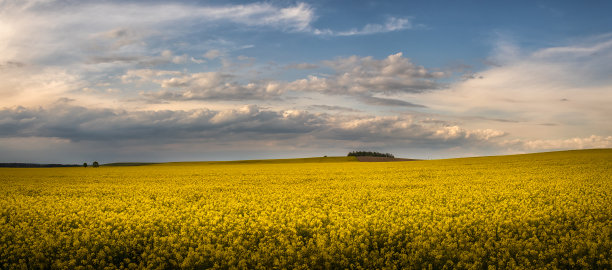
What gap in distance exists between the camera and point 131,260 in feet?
34.8

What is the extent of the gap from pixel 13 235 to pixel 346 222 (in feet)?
33.1

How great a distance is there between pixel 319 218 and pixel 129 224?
607 cm

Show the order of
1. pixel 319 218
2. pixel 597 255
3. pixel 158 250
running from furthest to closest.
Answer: pixel 319 218 < pixel 158 250 < pixel 597 255

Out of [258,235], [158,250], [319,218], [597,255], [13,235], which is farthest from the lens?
[319,218]

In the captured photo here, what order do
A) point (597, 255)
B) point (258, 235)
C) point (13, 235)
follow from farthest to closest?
point (13, 235) < point (258, 235) < point (597, 255)

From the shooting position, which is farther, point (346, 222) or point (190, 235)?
point (346, 222)

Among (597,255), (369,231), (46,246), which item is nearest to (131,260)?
(46,246)

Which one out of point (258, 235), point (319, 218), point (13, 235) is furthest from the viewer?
point (319, 218)

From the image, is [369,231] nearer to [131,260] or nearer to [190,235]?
[190,235]

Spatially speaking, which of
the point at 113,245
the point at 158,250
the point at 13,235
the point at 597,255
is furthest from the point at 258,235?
the point at 597,255

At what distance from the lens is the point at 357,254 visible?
9.95m

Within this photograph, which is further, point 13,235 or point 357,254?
point 13,235

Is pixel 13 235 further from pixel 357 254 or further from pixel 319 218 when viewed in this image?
pixel 357 254

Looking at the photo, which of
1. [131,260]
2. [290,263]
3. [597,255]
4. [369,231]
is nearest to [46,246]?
[131,260]
